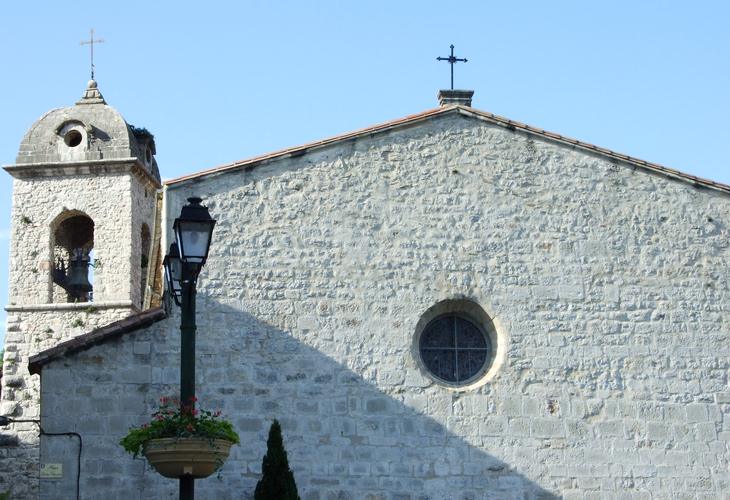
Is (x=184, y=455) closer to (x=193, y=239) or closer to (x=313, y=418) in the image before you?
(x=193, y=239)

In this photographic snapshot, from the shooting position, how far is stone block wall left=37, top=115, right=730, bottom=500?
1750 centimetres

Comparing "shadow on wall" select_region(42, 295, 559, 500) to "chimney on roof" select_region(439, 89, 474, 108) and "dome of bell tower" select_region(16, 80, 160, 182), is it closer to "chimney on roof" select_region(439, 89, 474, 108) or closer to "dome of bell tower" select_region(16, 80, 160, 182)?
"chimney on roof" select_region(439, 89, 474, 108)

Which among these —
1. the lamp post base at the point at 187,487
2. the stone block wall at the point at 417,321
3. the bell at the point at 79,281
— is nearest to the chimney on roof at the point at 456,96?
the stone block wall at the point at 417,321

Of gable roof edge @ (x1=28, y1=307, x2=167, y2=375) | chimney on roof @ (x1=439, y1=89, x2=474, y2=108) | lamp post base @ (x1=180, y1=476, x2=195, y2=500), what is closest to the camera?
lamp post base @ (x1=180, y1=476, x2=195, y2=500)

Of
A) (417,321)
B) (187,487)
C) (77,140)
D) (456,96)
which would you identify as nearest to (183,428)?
(187,487)

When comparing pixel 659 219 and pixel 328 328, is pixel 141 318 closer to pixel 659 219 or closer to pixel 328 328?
pixel 328 328

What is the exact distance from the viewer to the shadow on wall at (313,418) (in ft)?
56.9

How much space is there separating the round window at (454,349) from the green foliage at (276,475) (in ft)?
8.25


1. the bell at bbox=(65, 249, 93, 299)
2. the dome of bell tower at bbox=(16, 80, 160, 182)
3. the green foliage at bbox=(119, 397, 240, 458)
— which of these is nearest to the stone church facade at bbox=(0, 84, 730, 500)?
the green foliage at bbox=(119, 397, 240, 458)

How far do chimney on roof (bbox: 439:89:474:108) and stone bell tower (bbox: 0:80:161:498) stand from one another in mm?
8478

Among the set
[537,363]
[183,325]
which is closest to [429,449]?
[537,363]

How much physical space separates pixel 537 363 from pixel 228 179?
485 cm

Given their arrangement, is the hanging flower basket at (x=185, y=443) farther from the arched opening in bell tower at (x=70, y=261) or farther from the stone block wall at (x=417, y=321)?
the arched opening in bell tower at (x=70, y=261)

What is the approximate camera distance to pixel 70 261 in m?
27.5
